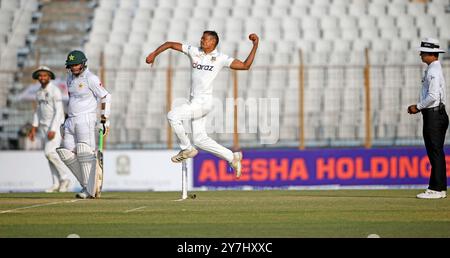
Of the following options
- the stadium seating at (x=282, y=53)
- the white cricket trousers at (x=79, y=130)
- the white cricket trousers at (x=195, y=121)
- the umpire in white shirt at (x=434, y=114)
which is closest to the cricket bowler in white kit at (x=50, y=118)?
the white cricket trousers at (x=79, y=130)

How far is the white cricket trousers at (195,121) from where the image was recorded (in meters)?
15.6

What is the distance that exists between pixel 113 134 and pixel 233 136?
3.16 m

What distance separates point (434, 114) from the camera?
1580 centimetres

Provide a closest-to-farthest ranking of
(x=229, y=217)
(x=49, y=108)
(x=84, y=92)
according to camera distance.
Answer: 1. (x=229, y=217)
2. (x=84, y=92)
3. (x=49, y=108)

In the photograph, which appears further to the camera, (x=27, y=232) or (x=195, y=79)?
(x=195, y=79)

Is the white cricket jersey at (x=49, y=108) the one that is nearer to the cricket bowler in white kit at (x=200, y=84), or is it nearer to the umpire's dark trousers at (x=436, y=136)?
the cricket bowler in white kit at (x=200, y=84)

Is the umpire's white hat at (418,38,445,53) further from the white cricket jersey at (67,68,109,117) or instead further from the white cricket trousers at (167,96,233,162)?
the white cricket jersey at (67,68,109,117)

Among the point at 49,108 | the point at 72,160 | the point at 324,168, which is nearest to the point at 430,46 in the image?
the point at 72,160

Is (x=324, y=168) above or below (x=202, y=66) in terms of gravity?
below

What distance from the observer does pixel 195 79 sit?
Answer: 15820 millimetres

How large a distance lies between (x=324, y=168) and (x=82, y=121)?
31.2 ft

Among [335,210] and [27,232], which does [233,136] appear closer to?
[335,210]

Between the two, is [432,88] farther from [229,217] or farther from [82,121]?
[82,121]
